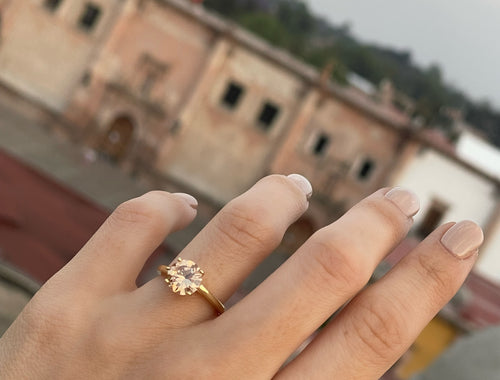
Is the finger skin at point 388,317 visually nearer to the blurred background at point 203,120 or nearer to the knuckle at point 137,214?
the knuckle at point 137,214

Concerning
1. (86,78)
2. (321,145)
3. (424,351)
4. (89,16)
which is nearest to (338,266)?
(424,351)

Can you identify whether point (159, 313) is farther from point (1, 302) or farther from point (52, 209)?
point (52, 209)

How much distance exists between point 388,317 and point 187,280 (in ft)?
1.97

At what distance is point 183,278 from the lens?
1440 millimetres

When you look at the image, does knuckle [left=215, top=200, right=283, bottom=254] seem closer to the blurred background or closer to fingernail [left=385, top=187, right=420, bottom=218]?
fingernail [left=385, top=187, right=420, bottom=218]

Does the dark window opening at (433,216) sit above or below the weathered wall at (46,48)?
above

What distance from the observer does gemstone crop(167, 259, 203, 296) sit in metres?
1.44

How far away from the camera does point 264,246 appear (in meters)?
1.57

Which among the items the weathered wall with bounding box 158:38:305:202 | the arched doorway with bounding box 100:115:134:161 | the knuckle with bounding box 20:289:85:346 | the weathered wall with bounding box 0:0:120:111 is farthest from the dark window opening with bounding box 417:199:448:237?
the knuckle with bounding box 20:289:85:346

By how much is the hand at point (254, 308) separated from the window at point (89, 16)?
55.7 ft

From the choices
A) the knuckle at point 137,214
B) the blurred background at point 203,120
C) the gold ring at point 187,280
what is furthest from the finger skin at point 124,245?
the blurred background at point 203,120

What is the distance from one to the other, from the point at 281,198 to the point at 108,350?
27.5 inches

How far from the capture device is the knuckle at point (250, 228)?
154 cm

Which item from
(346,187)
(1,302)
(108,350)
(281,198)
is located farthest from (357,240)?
(346,187)
